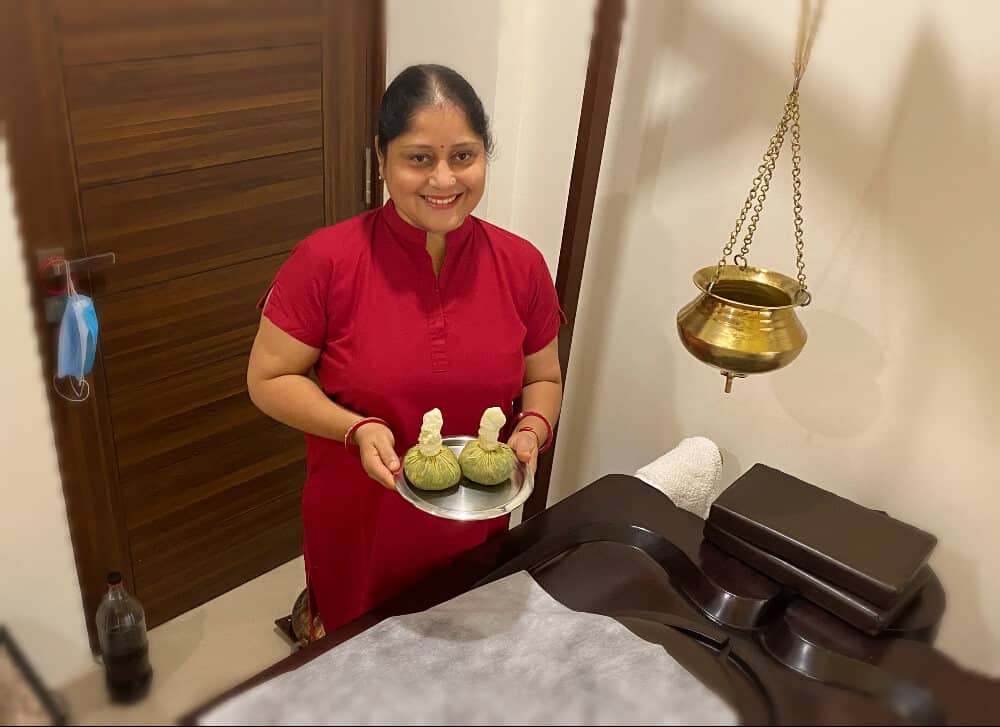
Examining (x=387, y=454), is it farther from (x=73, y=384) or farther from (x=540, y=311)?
(x=73, y=384)

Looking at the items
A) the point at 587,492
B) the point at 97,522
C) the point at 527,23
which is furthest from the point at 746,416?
the point at 97,522

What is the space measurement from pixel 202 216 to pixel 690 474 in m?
0.85

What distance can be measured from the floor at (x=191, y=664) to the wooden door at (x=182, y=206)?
28cm

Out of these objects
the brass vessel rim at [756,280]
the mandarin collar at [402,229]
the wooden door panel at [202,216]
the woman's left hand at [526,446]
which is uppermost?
the mandarin collar at [402,229]

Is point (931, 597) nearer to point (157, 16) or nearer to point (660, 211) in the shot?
point (660, 211)

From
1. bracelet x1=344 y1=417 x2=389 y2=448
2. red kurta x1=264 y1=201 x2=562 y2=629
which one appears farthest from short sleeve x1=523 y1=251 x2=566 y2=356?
bracelet x1=344 y1=417 x2=389 y2=448

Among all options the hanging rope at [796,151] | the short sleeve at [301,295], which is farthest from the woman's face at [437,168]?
the hanging rope at [796,151]

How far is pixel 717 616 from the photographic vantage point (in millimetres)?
959

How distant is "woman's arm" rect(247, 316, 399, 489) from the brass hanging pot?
1.38ft

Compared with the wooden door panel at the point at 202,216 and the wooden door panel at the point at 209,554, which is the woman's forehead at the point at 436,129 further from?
the wooden door panel at the point at 202,216

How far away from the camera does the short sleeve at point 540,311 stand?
41.7 inches

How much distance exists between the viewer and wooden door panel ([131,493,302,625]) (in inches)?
24.7

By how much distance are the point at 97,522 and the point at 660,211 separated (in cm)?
90

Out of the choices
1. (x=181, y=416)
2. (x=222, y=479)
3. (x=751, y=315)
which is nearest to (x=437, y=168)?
(x=751, y=315)
